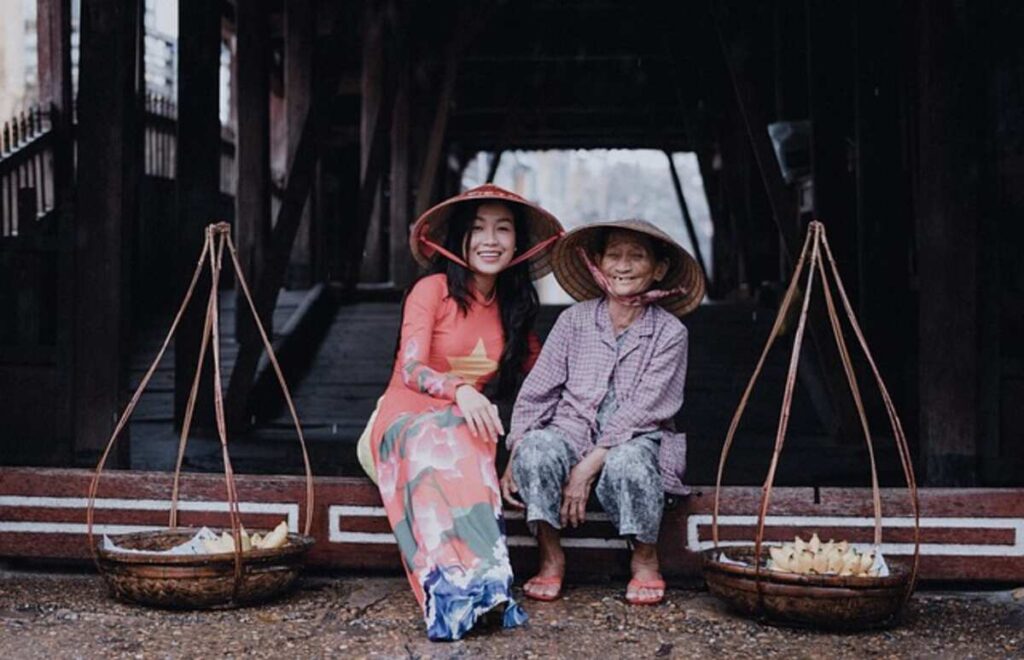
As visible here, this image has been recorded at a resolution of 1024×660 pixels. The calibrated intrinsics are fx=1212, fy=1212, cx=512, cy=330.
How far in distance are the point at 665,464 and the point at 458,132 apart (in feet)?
36.8

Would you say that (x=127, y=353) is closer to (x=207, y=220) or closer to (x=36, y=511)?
(x=36, y=511)

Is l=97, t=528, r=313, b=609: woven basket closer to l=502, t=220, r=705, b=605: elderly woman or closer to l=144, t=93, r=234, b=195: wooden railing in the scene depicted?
l=502, t=220, r=705, b=605: elderly woman

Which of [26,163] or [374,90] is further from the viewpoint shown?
[374,90]

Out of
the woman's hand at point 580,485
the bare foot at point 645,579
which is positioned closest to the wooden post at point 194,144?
the woman's hand at point 580,485

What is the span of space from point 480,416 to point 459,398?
84 mm

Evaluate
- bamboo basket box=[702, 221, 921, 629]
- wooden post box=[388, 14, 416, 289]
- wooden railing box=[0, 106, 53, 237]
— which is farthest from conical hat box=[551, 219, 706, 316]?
wooden post box=[388, 14, 416, 289]

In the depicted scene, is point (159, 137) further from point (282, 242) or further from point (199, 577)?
point (199, 577)

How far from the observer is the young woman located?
3.18m

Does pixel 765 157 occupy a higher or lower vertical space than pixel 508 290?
higher

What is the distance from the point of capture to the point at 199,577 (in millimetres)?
3256

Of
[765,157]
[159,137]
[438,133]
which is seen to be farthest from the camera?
[159,137]

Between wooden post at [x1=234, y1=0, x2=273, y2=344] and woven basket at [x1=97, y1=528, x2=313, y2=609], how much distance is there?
3286 mm

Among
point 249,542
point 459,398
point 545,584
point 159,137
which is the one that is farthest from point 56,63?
point 545,584

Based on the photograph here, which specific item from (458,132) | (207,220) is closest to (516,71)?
(458,132)
